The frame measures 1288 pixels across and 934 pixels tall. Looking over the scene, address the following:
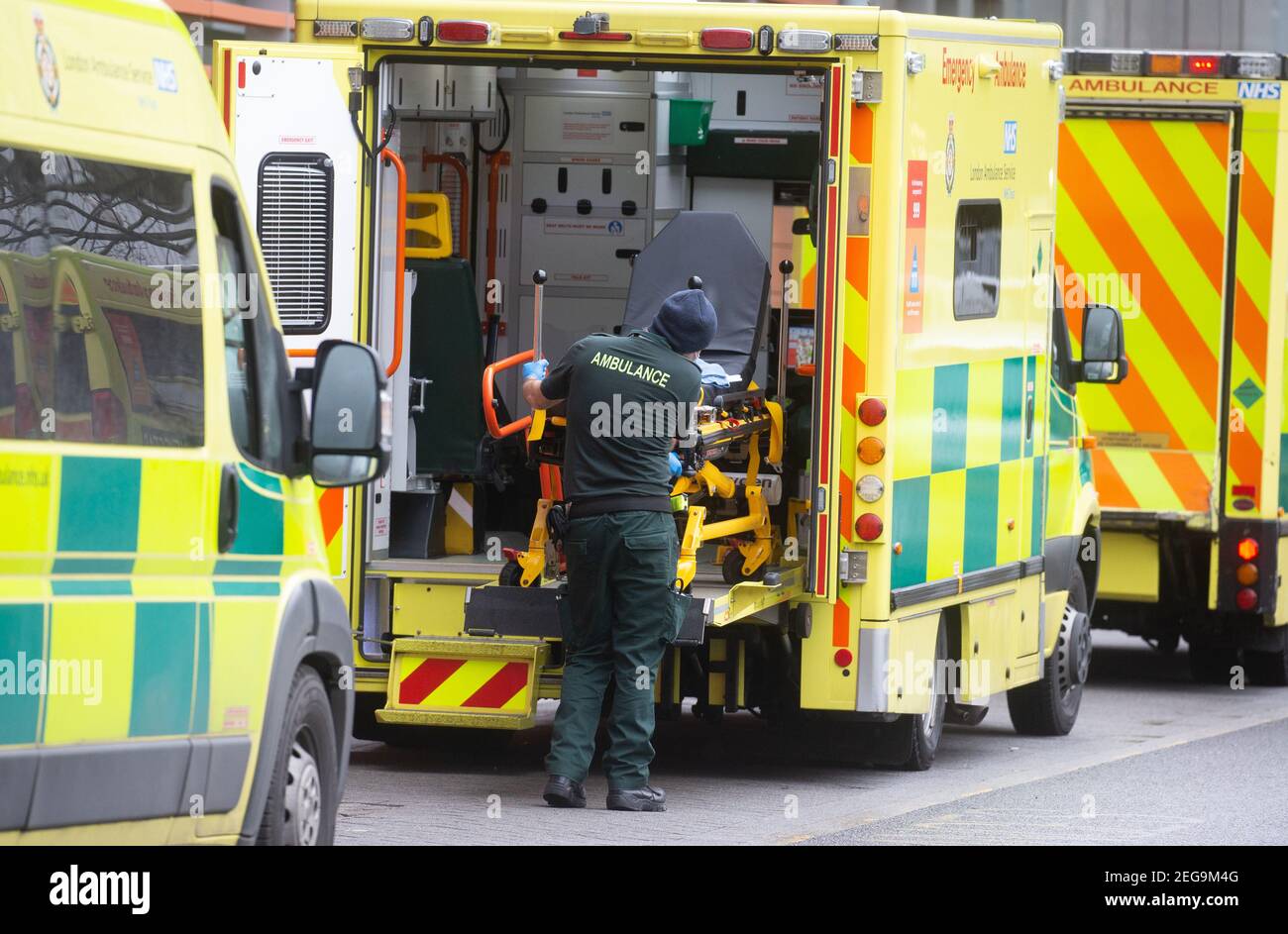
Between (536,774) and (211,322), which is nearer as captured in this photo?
(211,322)

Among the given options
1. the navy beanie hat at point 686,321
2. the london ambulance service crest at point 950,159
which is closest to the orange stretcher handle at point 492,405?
the navy beanie hat at point 686,321

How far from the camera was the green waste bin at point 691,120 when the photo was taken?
11312mm

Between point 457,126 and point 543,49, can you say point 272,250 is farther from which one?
point 457,126

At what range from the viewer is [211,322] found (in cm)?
550

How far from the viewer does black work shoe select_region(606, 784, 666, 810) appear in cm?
850

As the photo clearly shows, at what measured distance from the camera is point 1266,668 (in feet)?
45.3

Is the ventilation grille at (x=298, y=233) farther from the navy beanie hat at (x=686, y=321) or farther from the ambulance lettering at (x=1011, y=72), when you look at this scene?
the ambulance lettering at (x=1011, y=72)

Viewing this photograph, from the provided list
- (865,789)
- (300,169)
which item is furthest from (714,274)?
(865,789)

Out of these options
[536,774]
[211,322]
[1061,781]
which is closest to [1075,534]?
[1061,781]

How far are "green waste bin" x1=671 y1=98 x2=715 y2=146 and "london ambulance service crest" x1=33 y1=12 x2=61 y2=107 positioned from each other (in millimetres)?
6493

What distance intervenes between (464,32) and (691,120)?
8.26ft

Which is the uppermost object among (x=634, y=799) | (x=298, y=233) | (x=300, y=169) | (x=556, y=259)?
(x=300, y=169)

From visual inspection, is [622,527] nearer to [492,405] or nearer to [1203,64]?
[492,405]
